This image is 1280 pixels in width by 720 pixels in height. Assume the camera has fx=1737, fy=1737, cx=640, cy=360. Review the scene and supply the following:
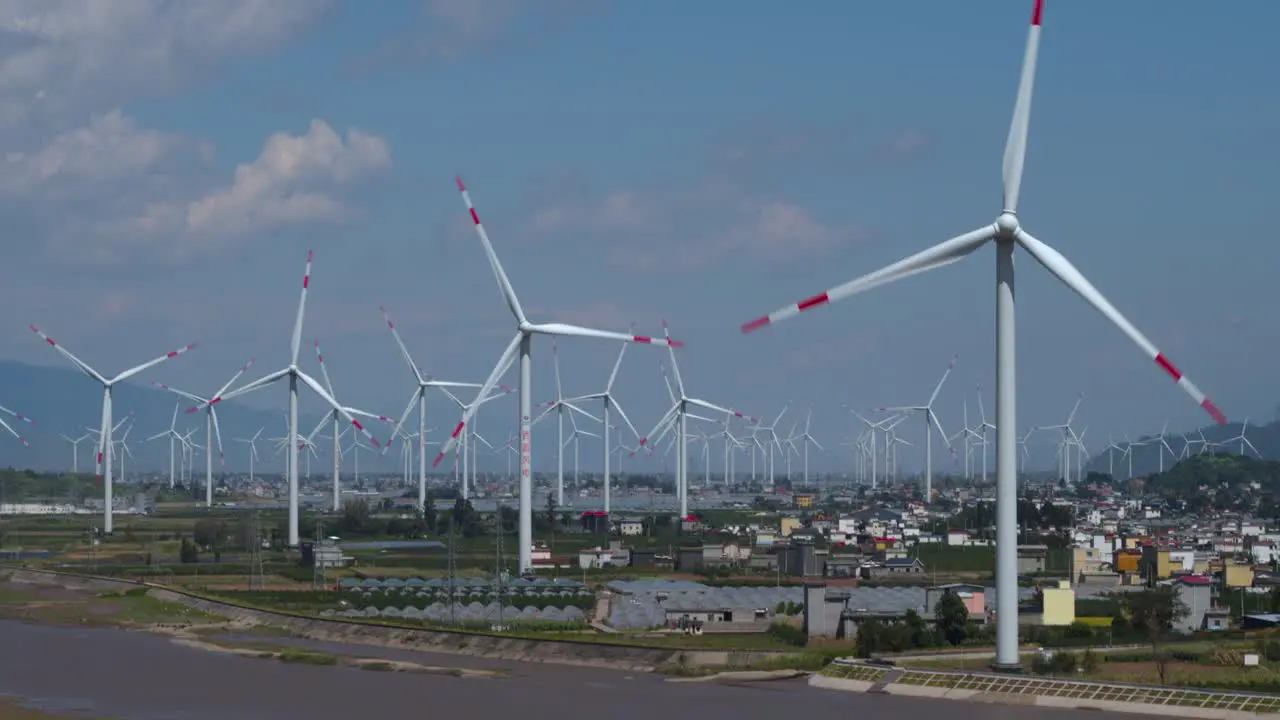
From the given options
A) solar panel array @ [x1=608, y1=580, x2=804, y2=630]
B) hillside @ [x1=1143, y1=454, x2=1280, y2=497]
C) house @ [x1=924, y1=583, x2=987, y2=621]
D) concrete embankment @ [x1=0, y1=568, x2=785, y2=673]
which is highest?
hillside @ [x1=1143, y1=454, x2=1280, y2=497]

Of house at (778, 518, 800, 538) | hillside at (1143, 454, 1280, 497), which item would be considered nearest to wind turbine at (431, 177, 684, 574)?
house at (778, 518, 800, 538)

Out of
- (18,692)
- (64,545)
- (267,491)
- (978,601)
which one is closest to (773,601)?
(978,601)

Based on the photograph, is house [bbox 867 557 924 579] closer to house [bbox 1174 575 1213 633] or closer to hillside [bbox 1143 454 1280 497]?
house [bbox 1174 575 1213 633]

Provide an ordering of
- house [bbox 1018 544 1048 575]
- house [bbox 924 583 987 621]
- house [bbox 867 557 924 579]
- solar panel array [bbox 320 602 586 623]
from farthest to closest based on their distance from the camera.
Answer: house [bbox 1018 544 1048 575]
house [bbox 867 557 924 579]
solar panel array [bbox 320 602 586 623]
house [bbox 924 583 987 621]

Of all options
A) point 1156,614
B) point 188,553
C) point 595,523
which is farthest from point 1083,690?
point 595,523

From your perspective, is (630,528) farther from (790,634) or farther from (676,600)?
(790,634)

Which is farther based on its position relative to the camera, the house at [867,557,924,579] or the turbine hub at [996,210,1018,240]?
the house at [867,557,924,579]

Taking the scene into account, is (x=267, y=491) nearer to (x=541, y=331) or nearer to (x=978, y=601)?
(x=541, y=331)
